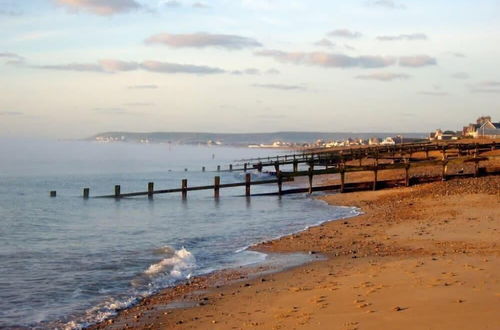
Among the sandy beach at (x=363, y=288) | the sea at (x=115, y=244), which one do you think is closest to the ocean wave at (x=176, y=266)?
the sea at (x=115, y=244)

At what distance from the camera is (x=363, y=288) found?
34.5ft

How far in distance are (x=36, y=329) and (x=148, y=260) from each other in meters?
6.58

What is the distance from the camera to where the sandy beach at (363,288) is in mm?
8539

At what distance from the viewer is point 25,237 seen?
71.8ft

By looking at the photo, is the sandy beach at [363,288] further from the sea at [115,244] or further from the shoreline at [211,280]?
the sea at [115,244]

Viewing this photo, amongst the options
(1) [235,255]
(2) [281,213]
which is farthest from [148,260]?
(2) [281,213]

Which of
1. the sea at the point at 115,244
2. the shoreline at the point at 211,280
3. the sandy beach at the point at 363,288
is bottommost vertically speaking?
the sea at the point at 115,244

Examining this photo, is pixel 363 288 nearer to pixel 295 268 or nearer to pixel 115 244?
pixel 295 268

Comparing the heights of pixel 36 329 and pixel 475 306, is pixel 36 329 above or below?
below

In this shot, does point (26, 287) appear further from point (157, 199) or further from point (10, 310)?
point (157, 199)

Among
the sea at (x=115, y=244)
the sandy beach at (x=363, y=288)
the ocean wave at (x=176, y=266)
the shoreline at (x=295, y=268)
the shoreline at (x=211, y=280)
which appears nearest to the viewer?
the sandy beach at (x=363, y=288)

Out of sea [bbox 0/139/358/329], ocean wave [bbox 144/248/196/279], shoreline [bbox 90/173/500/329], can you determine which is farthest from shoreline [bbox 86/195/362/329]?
ocean wave [bbox 144/248/196/279]

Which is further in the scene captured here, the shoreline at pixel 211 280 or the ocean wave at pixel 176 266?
the ocean wave at pixel 176 266

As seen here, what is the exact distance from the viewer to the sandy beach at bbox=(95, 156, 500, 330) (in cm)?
854
